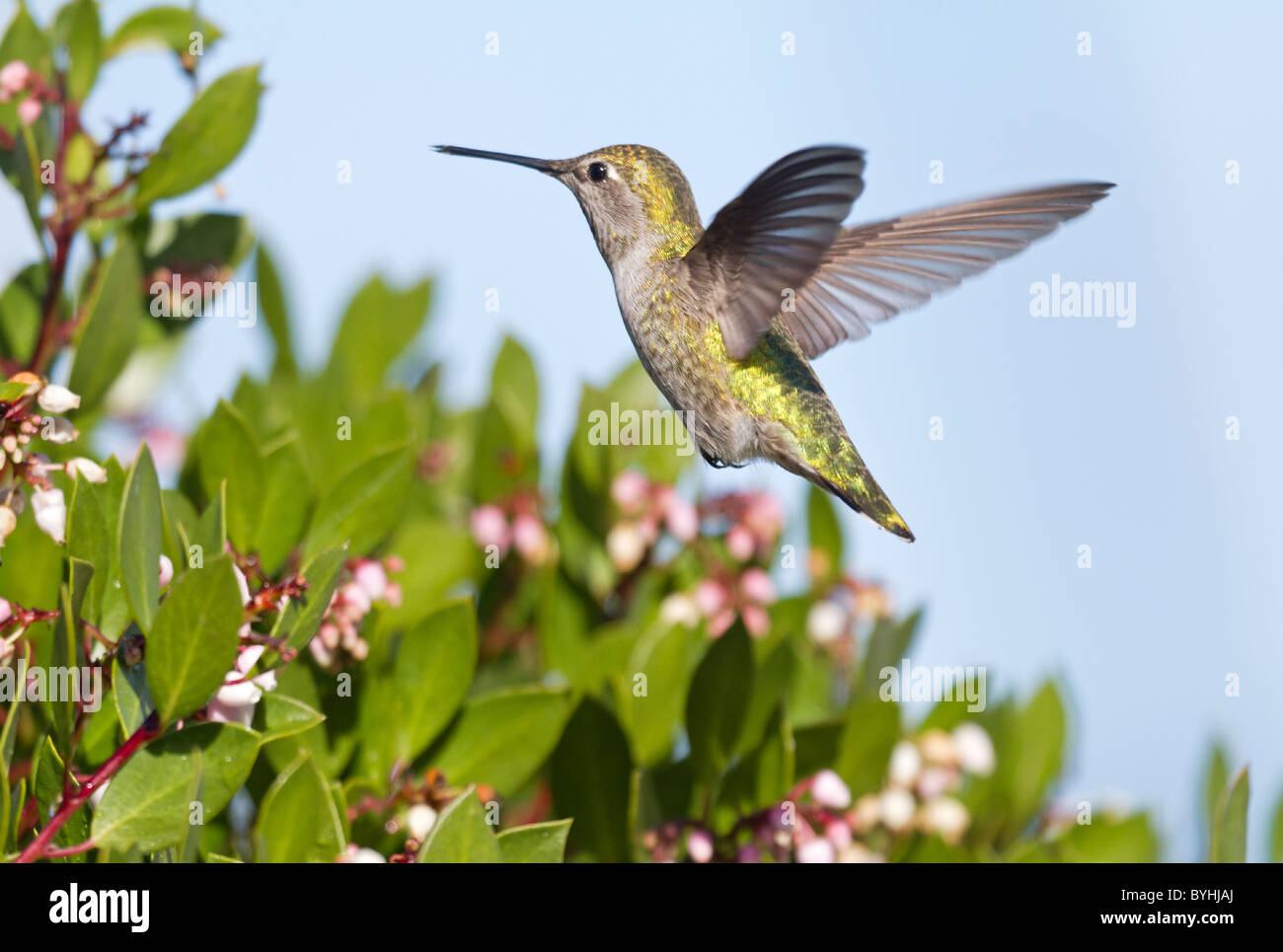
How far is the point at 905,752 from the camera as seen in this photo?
10.4 feet

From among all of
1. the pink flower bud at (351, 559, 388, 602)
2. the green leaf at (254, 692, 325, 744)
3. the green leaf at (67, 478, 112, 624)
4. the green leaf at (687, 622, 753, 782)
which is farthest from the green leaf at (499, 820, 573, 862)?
the green leaf at (67, 478, 112, 624)

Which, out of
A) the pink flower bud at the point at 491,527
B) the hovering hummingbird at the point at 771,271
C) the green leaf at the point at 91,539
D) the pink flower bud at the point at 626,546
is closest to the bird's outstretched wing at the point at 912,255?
the hovering hummingbird at the point at 771,271

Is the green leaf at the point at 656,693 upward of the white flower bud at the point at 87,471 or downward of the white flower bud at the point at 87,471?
downward

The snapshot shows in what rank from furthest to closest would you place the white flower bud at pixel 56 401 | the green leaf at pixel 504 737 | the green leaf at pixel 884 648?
the green leaf at pixel 884 648
the green leaf at pixel 504 737
the white flower bud at pixel 56 401

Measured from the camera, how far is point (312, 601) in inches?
67.8

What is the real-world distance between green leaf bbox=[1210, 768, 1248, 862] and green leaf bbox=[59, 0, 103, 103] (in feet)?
8.27

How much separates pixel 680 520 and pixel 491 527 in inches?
18.8

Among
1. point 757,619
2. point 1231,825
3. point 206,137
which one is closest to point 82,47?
point 206,137

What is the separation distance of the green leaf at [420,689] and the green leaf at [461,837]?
501mm

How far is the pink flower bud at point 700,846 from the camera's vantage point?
92.3 inches

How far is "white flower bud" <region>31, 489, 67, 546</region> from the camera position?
6.02 ft

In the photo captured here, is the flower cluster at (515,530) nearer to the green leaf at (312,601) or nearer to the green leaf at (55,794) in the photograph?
the green leaf at (312,601)
